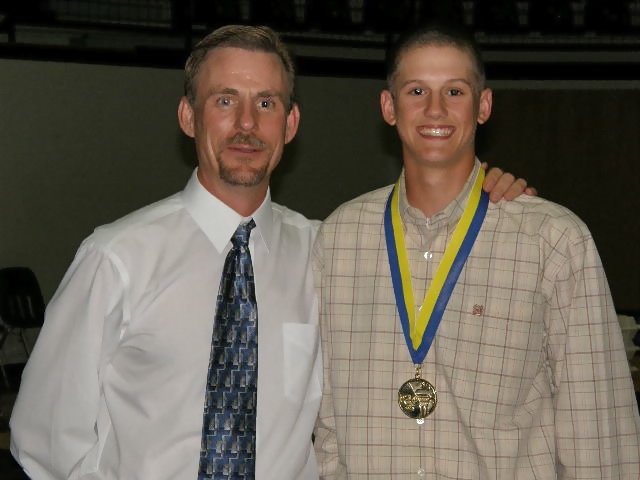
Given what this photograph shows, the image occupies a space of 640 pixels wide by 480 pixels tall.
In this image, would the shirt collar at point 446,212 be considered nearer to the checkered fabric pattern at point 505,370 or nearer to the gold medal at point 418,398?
the checkered fabric pattern at point 505,370

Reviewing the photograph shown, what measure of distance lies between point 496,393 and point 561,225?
0.46m

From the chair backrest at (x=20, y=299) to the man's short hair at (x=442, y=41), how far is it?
637 centimetres

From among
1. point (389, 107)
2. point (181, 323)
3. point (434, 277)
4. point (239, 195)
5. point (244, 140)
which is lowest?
point (181, 323)

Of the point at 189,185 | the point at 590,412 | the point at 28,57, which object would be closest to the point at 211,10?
the point at 28,57

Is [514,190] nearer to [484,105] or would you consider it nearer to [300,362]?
[484,105]

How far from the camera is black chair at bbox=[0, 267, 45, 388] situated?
27.1 feet

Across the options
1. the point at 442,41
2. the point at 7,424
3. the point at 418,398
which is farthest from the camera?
the point at 7,424

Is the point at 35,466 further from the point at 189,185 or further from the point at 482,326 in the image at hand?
the point at 482,326

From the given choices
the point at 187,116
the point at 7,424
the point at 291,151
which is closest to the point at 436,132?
the point at 187,116

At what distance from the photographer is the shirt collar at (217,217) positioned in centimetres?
261

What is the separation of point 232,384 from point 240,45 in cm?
94

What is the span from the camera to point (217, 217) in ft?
8.63

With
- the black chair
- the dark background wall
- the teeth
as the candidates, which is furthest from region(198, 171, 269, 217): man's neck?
the dark background wall

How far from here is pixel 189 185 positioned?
2715mm
